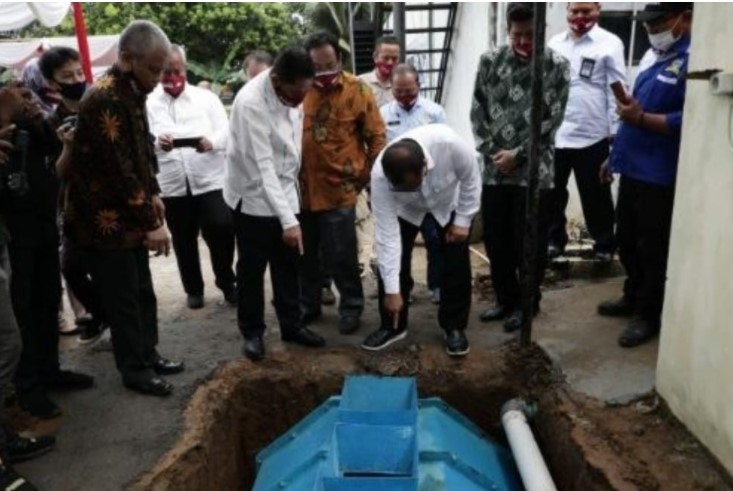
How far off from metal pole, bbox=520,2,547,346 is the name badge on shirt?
1.27m

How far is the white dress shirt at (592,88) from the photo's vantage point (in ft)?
14.1

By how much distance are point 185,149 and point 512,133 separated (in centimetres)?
210

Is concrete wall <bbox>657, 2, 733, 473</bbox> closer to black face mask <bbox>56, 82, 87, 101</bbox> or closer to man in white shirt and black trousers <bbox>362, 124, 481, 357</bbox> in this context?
man in white shirt and black trousers <bbox>362, 124, 481, 357</bbox>

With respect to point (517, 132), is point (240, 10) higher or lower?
higher

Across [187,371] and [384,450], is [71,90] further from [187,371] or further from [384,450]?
[384,450]

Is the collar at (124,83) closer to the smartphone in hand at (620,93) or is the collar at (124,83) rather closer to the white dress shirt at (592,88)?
the smartphone in hand at (620,93)

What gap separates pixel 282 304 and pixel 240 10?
18683 mm

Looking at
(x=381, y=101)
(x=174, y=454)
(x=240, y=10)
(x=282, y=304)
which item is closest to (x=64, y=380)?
(x=174, y=454)

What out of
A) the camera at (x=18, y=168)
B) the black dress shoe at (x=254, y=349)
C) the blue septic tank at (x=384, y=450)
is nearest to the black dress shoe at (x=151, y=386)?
the black dress shoe at (x=254, y=349)

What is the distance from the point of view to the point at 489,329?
408 cm

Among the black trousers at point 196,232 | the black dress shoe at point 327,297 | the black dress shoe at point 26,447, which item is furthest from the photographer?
the black dress shoe at point 327,297

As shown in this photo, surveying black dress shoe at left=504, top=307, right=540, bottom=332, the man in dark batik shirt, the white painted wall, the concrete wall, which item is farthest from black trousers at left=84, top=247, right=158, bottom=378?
the white painted wall

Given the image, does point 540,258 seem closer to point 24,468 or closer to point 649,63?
point 649,63

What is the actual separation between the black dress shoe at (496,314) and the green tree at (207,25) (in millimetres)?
16523
